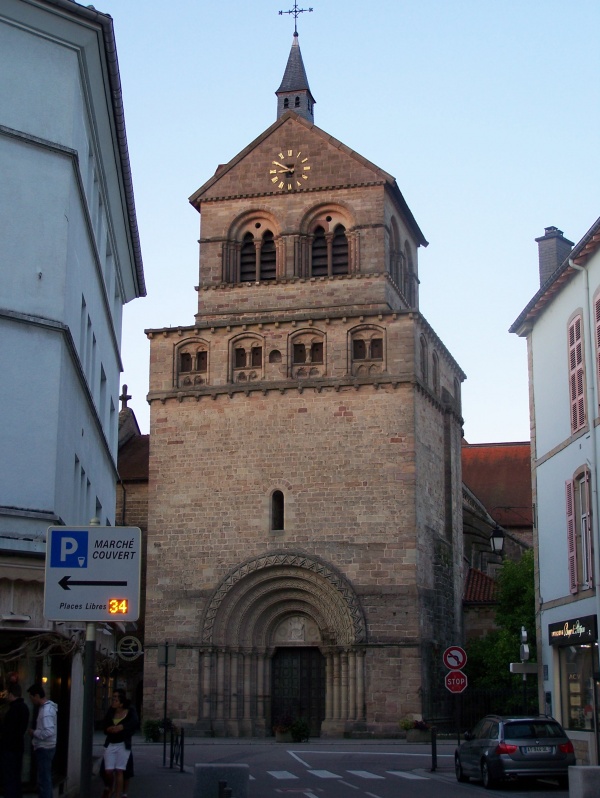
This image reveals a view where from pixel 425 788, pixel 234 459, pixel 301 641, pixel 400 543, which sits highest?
pixel 234 459

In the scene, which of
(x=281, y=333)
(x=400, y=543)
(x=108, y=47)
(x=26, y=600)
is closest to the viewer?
(x=26, y=600)

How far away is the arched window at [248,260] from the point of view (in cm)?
4062

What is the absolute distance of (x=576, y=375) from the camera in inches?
→ 925

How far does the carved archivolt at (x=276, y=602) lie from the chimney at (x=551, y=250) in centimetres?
1188

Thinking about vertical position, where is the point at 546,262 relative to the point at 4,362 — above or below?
above

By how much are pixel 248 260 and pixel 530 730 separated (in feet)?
80.9

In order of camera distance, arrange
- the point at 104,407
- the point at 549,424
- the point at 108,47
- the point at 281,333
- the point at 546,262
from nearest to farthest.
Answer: the point at 108,47 → the point at 104,407 → the point at 549,424 → the point at 546,262 → the point at 281,333

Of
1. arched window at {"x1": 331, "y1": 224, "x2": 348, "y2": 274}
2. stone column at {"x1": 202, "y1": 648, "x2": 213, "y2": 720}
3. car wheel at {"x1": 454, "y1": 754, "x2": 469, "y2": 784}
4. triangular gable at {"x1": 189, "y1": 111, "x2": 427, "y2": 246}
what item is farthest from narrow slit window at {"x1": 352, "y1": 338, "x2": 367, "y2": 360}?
car wheel at {"x1": 454, "y1": 754, "x2": 469, "y2": 784}

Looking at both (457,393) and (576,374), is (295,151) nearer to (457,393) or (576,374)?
(457,393)

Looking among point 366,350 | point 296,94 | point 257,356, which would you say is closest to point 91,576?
point 366,350

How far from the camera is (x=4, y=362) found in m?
15.7

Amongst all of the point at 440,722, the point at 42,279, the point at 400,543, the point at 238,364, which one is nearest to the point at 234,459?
the point at 238,364

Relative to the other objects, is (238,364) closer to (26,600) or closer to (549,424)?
(549,424)

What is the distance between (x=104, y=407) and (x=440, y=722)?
55.2ft
